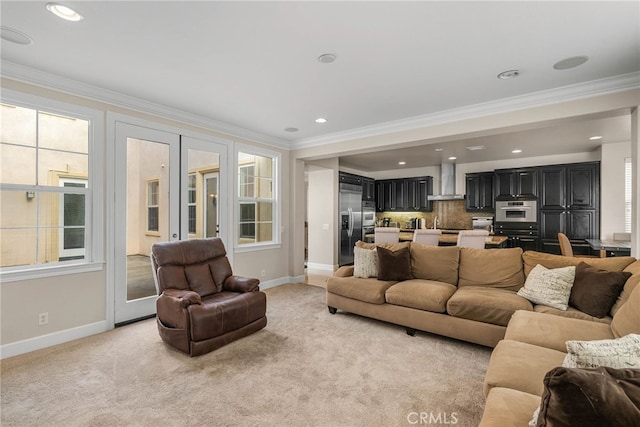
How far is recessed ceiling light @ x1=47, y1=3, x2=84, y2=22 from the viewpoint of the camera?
1998 mm

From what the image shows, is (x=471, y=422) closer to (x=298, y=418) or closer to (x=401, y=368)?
(x=401, y=368)

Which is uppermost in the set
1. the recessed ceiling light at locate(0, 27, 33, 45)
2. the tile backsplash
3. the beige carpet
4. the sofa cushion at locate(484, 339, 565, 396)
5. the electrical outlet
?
the recessed ceiling light at locate(0, 27, 33, 45)

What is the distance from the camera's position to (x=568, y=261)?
3.02 meters

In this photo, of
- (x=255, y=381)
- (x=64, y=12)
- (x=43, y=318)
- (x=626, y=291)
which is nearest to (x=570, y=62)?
(x=626, y=291)

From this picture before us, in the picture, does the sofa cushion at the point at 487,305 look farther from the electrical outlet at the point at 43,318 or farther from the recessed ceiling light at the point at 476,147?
the electrical outlet at the point at 43,318

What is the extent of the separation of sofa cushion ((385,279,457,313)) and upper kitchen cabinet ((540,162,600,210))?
14.7 ft

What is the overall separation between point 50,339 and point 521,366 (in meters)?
4.05

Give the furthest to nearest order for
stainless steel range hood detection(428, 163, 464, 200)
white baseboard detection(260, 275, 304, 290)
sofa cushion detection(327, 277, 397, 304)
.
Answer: stainless steel range hood detection(428, 163, 464, 200) → white baseboard detection(260, 275, 304, 290) → sofa cushion detection(327, 277, 397, 304)

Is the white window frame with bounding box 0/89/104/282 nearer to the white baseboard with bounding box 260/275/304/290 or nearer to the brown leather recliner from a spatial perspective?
the brown leather recliner

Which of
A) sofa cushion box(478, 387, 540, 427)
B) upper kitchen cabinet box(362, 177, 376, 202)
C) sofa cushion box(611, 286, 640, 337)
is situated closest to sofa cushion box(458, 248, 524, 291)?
sofa cushion box(611, 286, 640, 337)

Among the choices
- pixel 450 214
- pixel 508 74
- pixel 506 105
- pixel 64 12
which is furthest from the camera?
pixel 450 214

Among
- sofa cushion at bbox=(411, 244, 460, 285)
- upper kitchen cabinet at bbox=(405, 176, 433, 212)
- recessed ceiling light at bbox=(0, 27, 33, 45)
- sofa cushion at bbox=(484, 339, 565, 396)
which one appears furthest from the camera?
upper kitchen cabinet at bbox=(405, 176, 433, 212)

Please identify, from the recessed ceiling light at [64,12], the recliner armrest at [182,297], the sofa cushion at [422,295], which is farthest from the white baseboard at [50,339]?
the sofa cushion at [422,295]

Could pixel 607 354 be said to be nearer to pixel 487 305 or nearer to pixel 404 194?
pixel 487 305
